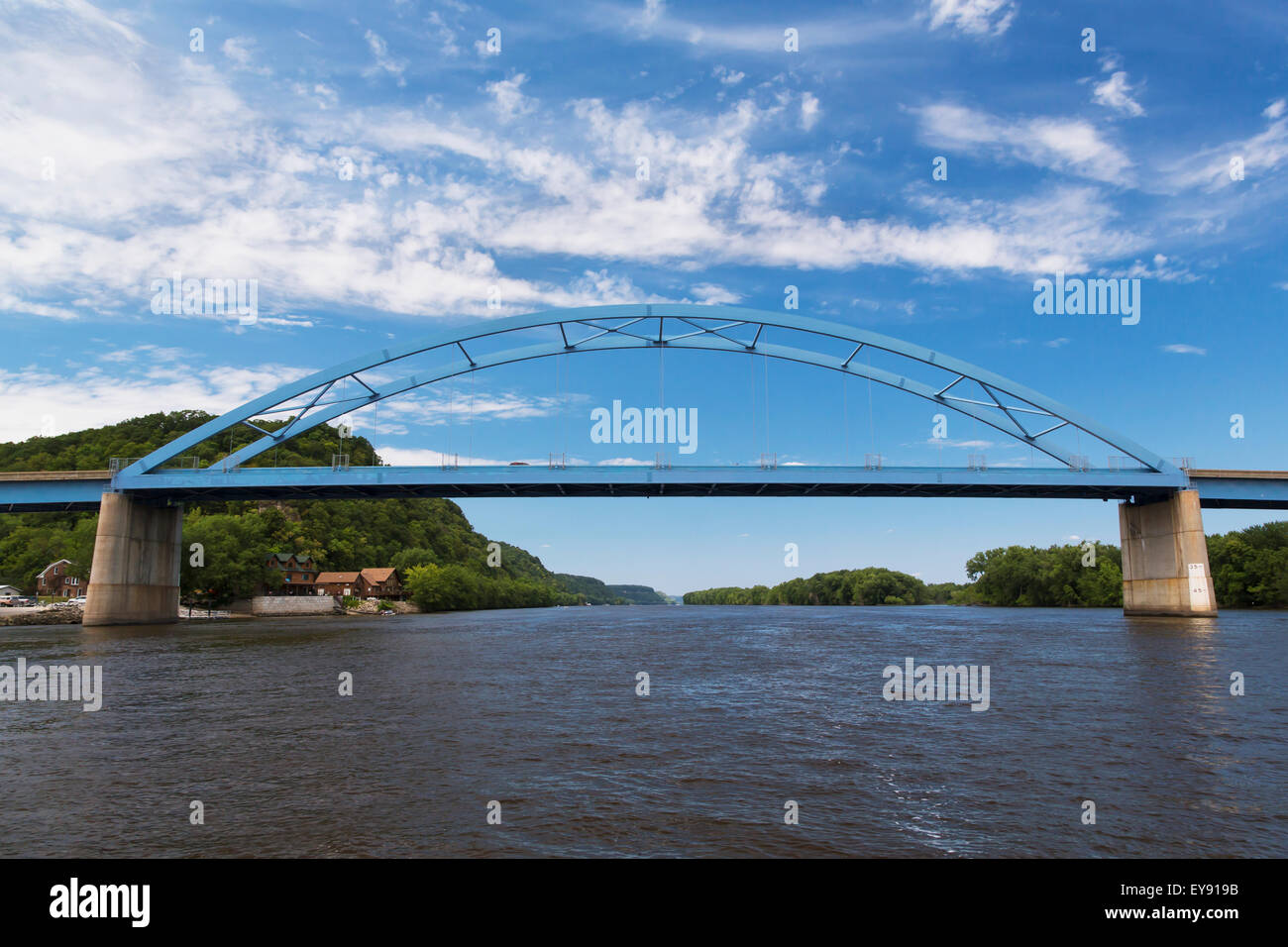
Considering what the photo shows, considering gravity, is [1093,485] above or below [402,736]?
above

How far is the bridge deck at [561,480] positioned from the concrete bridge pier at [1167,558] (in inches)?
78.7

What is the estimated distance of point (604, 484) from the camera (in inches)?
1994

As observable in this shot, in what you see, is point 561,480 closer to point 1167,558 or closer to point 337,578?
point 1167,558

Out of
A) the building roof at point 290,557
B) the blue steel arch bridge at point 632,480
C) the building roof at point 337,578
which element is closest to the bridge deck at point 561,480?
the blue steel arch bridge at point 632,480

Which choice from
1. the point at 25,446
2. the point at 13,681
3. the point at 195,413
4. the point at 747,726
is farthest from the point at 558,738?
the point at 195,413

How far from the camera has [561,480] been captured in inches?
1956

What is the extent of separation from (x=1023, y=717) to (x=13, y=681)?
24.7m

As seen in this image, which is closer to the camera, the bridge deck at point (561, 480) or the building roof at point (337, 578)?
the bridge deck at point (561, 480)

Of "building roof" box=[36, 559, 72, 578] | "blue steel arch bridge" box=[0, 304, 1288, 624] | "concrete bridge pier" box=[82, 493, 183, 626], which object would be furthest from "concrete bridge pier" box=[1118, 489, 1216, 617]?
"building roof" box=[36, 559, 72, 578]

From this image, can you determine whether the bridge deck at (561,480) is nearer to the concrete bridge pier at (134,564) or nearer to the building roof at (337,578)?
the concrete bridge pier at (134,564)

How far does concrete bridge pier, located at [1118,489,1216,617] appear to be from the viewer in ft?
165

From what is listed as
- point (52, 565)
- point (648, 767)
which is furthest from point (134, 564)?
point (648, 767)

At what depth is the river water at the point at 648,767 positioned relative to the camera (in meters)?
6.86
